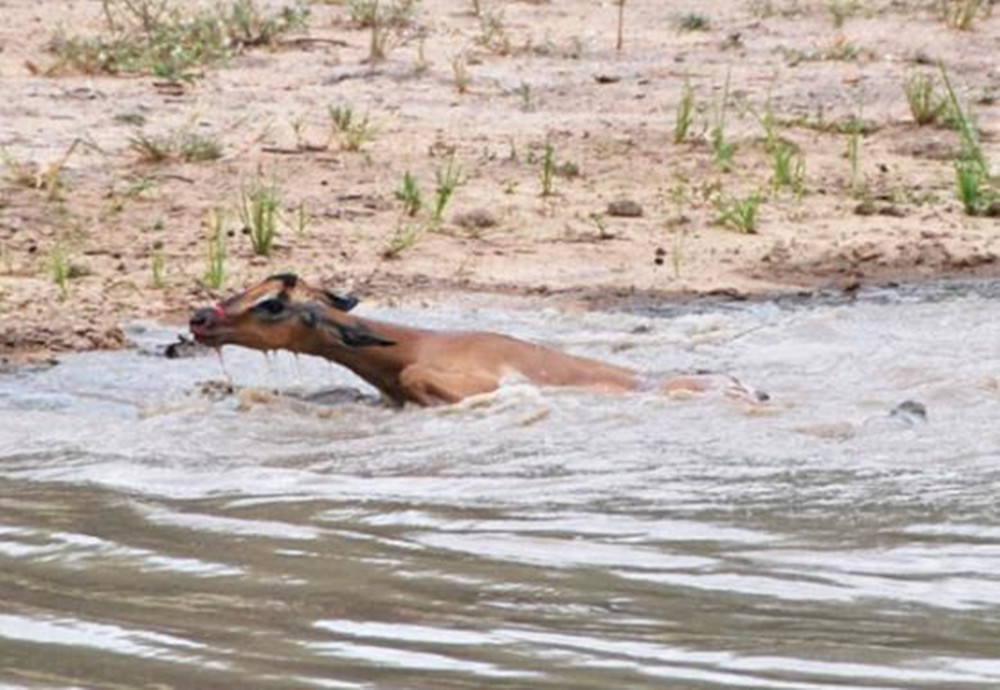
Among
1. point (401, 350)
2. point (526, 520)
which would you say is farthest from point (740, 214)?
point (526, 520)

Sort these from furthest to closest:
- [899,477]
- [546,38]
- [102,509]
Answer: [546,38] → [899,477] → [102,509]

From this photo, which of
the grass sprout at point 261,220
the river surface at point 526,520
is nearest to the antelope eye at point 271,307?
the river surface at point 526,520

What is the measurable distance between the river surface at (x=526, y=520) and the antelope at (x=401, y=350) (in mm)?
115

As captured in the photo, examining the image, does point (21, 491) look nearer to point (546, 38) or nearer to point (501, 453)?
point (501, 453)

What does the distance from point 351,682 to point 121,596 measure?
3.11 feet

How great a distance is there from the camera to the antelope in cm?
791

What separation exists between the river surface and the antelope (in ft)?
0.38

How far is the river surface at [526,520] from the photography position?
179 inches

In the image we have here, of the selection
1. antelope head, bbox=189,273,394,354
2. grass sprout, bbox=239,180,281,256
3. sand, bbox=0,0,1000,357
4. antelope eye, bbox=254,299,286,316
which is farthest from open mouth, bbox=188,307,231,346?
grass sprout, bbox=239,180,281,256

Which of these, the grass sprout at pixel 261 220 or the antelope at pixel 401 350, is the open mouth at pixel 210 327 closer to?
the antelope at pixel 401 350

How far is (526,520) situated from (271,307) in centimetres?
216

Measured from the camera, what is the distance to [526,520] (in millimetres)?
6035

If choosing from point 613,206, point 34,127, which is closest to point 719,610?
A: point 613,206

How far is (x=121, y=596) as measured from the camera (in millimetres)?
5117
